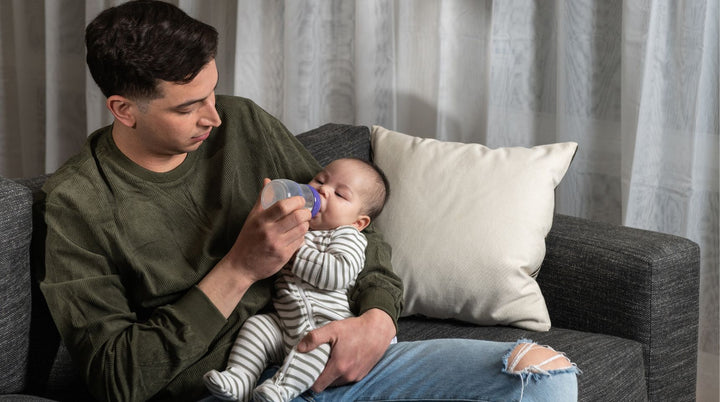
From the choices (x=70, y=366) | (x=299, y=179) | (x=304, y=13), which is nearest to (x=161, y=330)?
(x=70, y=366)

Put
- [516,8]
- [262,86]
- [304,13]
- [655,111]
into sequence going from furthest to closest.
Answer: [262,86] → [304,13] → [516,8] → [655,111]

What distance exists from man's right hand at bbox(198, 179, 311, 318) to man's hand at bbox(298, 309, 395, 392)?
0.50ft

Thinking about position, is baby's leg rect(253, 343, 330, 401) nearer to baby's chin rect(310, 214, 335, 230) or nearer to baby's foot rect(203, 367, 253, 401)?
baby's foot rect(203, 367, 253, 401)

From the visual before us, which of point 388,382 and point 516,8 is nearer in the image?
point 388,382

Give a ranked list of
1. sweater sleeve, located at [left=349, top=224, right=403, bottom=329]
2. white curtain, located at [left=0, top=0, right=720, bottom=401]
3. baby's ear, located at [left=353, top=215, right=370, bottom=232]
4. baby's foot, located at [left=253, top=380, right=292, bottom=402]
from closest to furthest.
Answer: baby's foot, located at [left=253, top=380, right=292, bottom=402] → sweater sleeve, located at [left=349, top=224, right=403, bottom=329] → baby's ear, located at [left=353, top=215, right=370, bottom=232] → white curtain, located at [left=0, top=0, right=720, bottom=401]

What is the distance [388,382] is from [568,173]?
1.10m

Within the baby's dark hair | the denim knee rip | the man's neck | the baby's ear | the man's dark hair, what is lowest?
the denim knee rip

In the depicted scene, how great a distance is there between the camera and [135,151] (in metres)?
1.60

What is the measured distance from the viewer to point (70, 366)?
5.54ft

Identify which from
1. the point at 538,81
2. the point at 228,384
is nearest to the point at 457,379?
the point at 228,384

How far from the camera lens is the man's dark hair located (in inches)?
58.7

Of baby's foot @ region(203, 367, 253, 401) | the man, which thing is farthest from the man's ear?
baby's foot @ region(203, 367, 253, 401)

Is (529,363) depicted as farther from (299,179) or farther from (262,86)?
(262,86)

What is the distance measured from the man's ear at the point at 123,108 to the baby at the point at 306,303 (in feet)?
1.27
